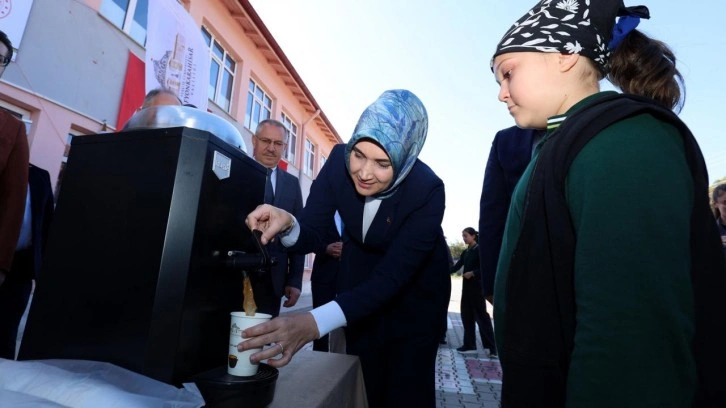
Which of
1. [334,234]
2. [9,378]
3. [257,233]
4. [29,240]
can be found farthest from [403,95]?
[29,240]

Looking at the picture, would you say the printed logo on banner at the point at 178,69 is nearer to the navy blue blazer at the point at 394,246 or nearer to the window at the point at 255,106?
the navy blue blazer at the point at 394,246

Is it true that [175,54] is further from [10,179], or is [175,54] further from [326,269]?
[10,179]

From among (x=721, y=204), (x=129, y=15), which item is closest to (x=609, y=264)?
(x=721, y=204)

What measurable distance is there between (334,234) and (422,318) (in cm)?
69

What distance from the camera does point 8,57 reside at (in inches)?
65.2

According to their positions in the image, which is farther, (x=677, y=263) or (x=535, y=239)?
(x=535, y=239)

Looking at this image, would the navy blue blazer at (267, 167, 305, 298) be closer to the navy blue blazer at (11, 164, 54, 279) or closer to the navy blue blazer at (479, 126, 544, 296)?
the navy blue blazer at (11, 164, 54, 279)

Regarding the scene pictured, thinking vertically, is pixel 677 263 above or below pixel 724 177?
below

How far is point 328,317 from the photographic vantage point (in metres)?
1.18

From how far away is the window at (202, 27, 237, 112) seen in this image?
7820 mm

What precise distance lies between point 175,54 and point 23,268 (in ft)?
12.4

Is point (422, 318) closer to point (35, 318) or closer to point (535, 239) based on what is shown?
point (535, 239)

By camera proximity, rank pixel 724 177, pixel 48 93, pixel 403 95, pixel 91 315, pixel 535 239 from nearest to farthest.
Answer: pixel 535 239 < pixel 91 315 < pixel 403 95 < pixel 48 93 < pixel 724 177

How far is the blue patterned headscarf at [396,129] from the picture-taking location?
5.30 ft
